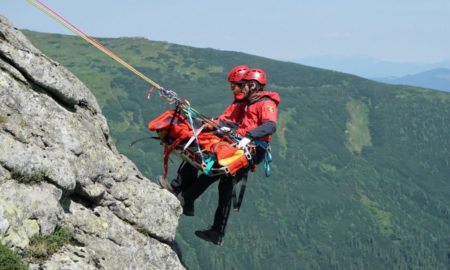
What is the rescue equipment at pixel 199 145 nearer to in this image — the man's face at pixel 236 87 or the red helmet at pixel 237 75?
the man's face at pixel 236 87

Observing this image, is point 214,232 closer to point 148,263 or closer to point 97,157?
point 148,263

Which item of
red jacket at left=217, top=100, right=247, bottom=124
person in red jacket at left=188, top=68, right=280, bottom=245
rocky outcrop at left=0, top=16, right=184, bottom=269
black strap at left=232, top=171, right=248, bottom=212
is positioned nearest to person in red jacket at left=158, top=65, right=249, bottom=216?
person in red jacket at left=188, top=68, right=280, bottom=245

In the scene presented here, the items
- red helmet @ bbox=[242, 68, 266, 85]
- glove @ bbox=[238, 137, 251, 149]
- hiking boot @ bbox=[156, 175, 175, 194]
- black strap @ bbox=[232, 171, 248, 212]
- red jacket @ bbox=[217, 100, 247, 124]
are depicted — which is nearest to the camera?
glove @ bbox=[238, 137, 251, 149]

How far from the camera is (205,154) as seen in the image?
547 inches

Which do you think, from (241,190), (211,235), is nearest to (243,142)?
(241,190)

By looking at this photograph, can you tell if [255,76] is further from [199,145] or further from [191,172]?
[191,172]

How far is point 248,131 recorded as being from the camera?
554 inches

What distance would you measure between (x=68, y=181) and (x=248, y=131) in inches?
196

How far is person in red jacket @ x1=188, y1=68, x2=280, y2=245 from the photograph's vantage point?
46.2 feet

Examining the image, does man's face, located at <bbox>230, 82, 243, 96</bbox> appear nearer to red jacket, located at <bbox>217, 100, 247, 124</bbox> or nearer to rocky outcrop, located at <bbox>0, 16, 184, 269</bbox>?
red jacket, located at <bbox>217, 100, 247, 124</bbox>

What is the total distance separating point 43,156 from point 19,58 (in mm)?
2508

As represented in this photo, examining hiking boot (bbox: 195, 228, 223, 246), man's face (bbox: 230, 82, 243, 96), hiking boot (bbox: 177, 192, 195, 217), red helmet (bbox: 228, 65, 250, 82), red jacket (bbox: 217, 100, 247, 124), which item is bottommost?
hiking boot (bbox: 195, 228, 223, 246)

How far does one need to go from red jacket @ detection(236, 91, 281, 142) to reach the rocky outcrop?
2506 millimetres

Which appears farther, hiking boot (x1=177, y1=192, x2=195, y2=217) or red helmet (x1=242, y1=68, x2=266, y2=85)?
red helmet (x1=242, y1=68, x2=266, y2=85)
